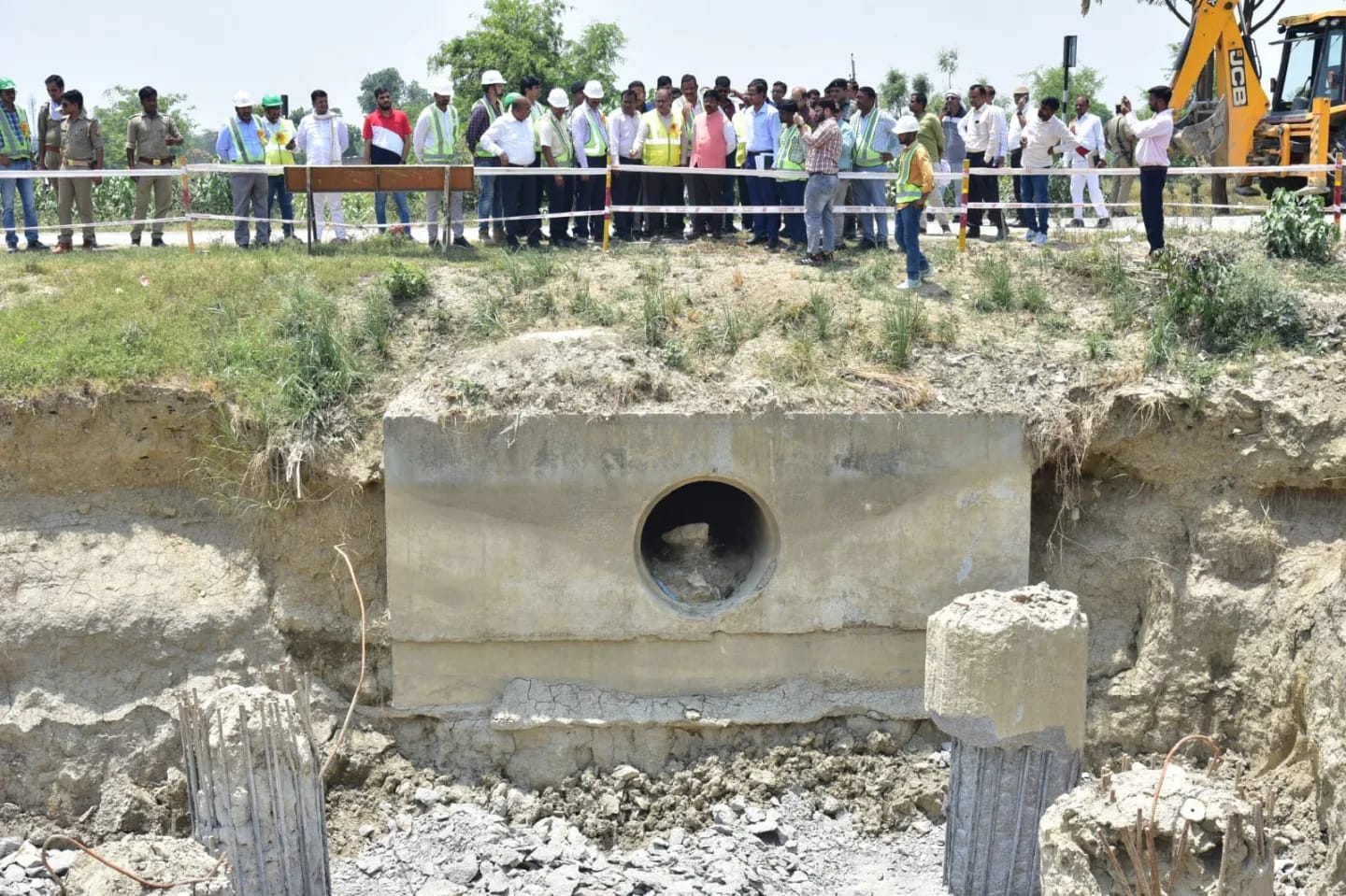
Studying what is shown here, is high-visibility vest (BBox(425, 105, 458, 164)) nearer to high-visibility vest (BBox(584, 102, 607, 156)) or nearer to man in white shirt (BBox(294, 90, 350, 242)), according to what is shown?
man in white shirt (BBox(294, 90, 350, 242))

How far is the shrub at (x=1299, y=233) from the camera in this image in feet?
47.0

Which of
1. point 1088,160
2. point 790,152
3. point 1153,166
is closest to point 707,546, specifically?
point 790,152

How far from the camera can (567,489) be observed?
1216 centimetres

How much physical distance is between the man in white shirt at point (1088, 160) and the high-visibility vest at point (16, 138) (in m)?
11.4

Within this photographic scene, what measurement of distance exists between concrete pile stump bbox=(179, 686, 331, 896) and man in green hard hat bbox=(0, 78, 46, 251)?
25.6 ft

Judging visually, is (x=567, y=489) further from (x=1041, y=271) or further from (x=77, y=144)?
(x=77, y=144)

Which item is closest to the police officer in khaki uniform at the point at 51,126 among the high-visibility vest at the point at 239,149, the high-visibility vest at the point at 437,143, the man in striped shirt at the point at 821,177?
the high-visibility vest at the point at 239,149

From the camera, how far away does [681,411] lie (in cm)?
1220

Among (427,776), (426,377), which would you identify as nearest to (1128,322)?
(426,377)

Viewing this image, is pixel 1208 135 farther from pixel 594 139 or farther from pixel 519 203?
pixel 519 203

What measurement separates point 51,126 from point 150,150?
42.9 inches

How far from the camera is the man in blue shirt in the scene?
15.7 m

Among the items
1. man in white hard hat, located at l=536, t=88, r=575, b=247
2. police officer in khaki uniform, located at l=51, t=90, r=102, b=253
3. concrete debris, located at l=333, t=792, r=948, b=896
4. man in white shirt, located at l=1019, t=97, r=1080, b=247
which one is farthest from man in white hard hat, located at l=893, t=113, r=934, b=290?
police officer in khaki uniform, located at l=51, t=90, r=102, b=253

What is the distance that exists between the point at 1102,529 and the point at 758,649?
3.12 meters
